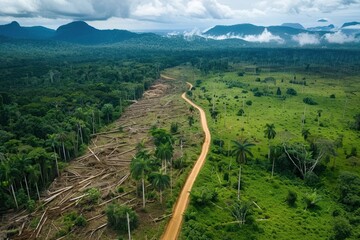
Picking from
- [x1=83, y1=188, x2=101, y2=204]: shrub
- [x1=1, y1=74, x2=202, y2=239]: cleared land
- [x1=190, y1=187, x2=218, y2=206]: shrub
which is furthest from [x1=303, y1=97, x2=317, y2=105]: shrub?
[x1=83, y1=188, x2=101, y2=204]: shrub

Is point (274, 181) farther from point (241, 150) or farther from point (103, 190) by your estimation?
point (103, 190)

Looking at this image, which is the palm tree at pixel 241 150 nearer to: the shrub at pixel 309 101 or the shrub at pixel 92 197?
the shrub at pixel 92 197

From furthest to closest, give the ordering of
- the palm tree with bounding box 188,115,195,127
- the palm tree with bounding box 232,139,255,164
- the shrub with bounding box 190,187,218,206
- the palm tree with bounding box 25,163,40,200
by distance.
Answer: the palm tree with bounding box 188,115,195,127, the palm tree with bounding box 232,139,255,164, the palm tree with bounding box 25,163,40,200, the shrub with bounding box 190,187,218,206

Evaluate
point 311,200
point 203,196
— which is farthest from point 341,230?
point 203,196

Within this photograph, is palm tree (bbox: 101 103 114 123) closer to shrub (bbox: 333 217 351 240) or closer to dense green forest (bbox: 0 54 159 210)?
dense green forest (bbox: 0 54 159 210)

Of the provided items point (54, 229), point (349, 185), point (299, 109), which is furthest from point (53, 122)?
point (299, 109)

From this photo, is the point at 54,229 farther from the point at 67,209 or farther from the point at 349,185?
the point at 349,185
